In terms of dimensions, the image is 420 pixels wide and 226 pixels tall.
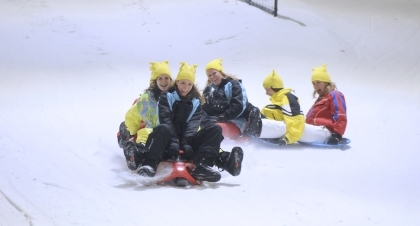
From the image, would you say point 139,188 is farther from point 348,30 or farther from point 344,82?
point 348,30

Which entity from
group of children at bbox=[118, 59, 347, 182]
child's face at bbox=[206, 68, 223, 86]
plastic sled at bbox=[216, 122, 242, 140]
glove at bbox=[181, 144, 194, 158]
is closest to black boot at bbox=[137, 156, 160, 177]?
group of children at bbox=[118, 59, 347, 182]

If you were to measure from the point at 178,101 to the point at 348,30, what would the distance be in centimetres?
724

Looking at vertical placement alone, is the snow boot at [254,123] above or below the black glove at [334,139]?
above

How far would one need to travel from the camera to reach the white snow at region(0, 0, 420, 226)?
15.4 ft

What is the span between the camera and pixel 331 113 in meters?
6.99

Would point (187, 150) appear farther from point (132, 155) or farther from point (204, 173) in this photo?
point (132, 155)

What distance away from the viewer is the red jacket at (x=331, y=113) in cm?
688

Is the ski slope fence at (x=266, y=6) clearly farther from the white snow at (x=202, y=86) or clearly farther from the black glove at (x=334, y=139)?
the black glove at (x=334, y=139)

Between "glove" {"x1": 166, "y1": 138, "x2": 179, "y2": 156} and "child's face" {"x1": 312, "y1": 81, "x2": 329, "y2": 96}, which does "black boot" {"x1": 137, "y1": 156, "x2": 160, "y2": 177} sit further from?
"child's face" {"x1": 312, "y1": 81, "x2": 329, "y2": 96}

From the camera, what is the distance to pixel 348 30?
12094 millimetres

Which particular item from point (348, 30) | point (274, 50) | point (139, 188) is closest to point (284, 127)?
point (139, 188)

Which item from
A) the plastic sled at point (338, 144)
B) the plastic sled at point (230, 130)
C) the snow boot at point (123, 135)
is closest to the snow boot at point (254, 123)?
the plastic sled at point (230, 130)

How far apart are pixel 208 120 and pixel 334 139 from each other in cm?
169

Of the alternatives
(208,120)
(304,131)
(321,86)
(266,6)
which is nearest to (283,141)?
(304,131)
